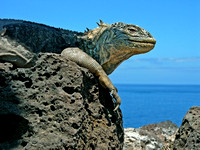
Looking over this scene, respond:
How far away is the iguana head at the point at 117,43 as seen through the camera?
13.1 ft

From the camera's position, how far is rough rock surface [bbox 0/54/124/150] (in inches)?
110

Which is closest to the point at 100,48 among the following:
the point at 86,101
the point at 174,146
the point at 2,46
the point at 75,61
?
the point at 75,61

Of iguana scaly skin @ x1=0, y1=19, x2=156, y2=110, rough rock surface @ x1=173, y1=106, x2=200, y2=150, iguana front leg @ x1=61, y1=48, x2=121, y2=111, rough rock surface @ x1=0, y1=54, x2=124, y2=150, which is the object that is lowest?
rough rock surface @ x1=0, y1=54, x2=124, y2=150

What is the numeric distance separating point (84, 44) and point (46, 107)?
1.64 meters

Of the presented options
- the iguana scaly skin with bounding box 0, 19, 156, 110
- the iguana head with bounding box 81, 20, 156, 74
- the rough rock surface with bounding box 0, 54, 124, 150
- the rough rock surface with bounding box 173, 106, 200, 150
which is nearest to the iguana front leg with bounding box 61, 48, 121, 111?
the iguana scaly skin with bounding box 0, 19, 156, 110

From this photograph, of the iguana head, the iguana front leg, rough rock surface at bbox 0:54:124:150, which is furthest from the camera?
the iguana head

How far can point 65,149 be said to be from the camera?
2750 mm

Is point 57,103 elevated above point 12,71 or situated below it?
below

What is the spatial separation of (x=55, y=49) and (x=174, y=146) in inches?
91.5

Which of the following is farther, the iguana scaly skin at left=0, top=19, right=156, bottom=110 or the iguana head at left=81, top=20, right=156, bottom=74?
the iguana head at left=81, top=20, right=156, bottom=74

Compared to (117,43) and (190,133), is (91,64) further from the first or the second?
(190,133)

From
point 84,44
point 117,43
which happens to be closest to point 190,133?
point 117,43

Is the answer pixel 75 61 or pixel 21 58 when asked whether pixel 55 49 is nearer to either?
pixel 21 58

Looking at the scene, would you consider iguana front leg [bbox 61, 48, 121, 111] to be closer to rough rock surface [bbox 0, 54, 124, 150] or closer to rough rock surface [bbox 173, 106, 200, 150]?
rough rock surface [bbox 0, 54, 124, 150]
